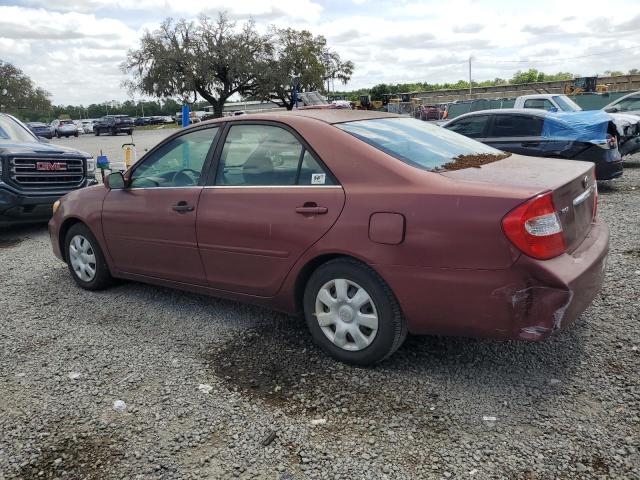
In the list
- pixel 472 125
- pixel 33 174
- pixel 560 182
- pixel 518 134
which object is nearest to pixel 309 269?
pixel 560 182

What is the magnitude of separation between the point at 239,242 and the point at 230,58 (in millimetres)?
52954

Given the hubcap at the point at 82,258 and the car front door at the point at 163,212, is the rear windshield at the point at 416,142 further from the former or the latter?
the hubcap at the point at 82,258

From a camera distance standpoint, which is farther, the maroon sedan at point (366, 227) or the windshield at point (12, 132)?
the windshield at point (12, 132)

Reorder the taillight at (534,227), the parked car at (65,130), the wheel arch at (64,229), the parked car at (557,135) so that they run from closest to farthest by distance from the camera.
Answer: the taillight at (534,227)
the wheel arch at (64,229)
the parked car at (557,135)
the parked car at (65,130)

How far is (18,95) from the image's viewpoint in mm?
81438

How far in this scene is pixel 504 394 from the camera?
126 inches

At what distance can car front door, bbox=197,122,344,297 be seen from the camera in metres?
3.58

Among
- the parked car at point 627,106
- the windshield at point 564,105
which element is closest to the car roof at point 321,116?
the windshield at point 564,105

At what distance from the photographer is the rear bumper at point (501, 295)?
294cm

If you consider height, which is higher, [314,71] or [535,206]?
[314,71]

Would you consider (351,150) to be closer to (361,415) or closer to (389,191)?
(389,191)

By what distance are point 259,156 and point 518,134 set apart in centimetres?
673

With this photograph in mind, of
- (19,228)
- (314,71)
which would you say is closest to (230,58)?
(314,71)

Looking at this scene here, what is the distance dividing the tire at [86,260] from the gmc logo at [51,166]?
329cm
